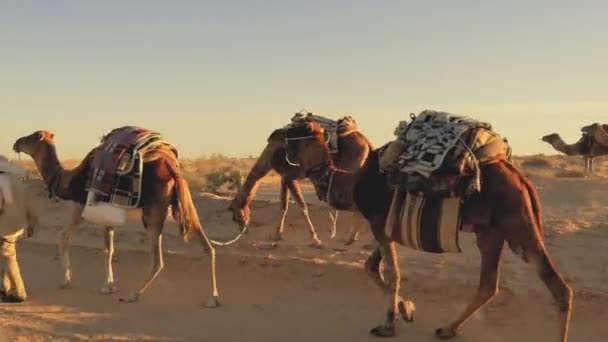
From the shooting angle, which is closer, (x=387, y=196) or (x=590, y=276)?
(x=387, y=196)

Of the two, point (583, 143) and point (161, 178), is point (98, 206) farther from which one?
point (583, 143)

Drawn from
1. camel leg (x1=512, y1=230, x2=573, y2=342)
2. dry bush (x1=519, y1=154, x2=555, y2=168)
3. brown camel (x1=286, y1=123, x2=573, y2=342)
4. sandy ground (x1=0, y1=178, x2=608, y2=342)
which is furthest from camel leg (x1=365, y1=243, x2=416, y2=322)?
dry bush (x1=519, y1=154, x2=555, y2=168)

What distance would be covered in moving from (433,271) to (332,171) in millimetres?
2972

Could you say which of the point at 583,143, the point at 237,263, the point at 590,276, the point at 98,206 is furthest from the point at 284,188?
the point at 583,143

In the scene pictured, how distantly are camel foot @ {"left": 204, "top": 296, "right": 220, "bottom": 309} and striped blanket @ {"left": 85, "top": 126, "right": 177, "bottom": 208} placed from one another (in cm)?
167

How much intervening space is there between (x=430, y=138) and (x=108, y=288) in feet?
17.8

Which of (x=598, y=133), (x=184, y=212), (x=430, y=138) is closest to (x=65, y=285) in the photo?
(x=184, y=212)

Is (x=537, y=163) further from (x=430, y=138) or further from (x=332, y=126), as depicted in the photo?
(x=430, y=138)

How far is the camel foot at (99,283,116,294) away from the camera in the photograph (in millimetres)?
9820

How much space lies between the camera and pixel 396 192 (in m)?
7.39

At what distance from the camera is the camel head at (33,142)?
33.6 feet

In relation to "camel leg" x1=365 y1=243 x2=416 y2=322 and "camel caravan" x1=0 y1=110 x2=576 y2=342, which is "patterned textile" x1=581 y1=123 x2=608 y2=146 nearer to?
"camel caravan" x1=0 y1=110 x2=576 y2=342

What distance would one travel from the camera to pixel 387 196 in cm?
765

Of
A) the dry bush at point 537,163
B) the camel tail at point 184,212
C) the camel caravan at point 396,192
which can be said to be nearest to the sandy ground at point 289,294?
the camel caravan at point 396,192
